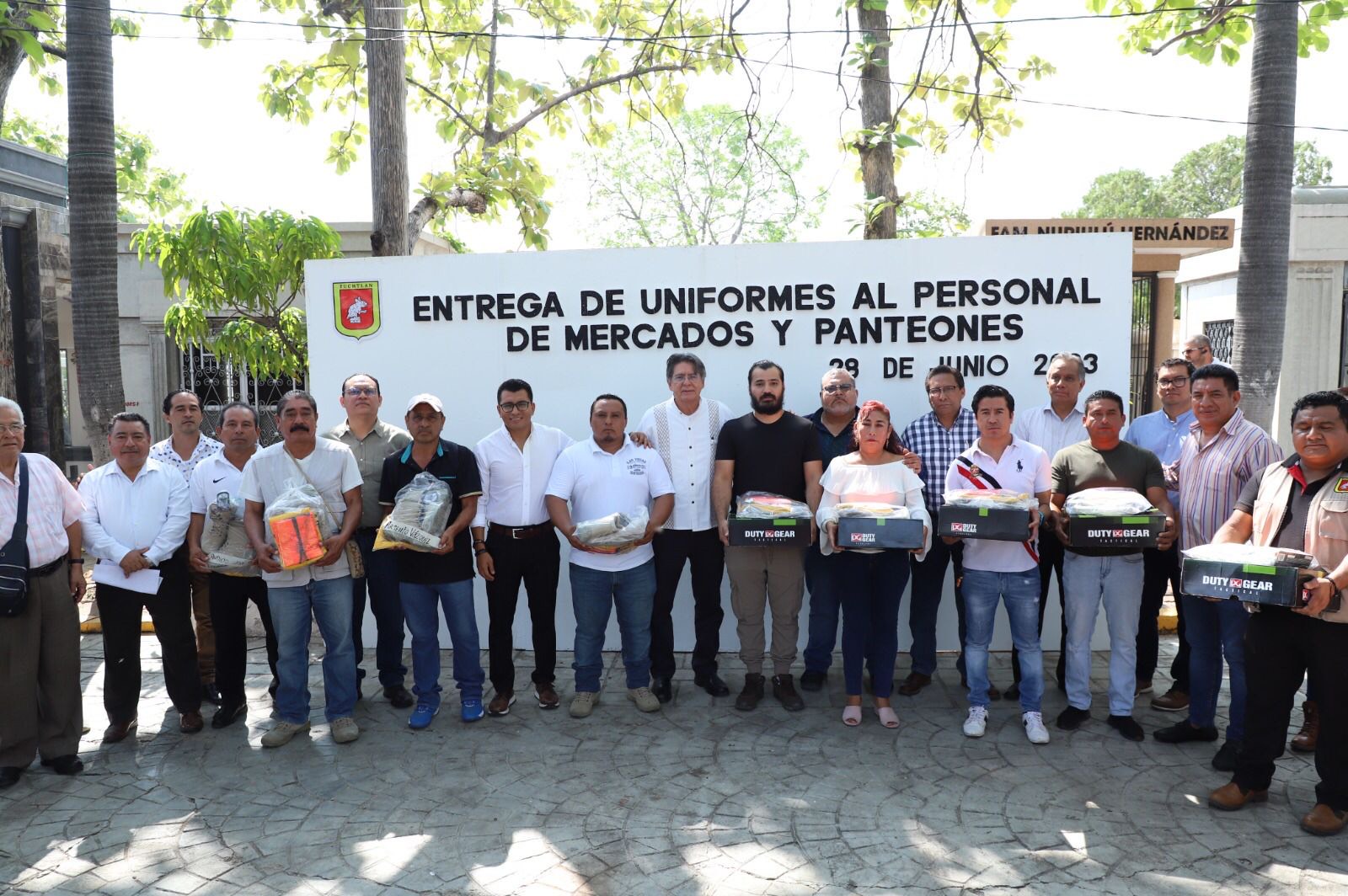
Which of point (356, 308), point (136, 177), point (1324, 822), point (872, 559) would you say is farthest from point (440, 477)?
point (136, 177)

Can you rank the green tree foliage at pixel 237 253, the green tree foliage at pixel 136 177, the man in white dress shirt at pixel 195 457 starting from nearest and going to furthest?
1. the man in white dress shirt at pixel 195 457
2. the green tree foliage at pixel 237 253
3. the green tree foliage at pixel 136 177

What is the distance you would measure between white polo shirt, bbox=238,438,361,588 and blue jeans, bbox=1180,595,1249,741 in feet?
13.4

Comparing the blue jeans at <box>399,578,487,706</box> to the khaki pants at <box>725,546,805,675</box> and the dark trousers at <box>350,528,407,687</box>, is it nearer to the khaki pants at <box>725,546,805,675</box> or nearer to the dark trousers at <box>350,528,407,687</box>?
the dark trousers at <box>350,528,407,687</box>

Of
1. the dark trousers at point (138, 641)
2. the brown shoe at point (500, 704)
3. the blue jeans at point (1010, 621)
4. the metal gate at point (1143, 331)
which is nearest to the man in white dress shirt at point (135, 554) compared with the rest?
the dark trousers at point (138, 641)

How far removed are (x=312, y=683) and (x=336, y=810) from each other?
1.91 metres

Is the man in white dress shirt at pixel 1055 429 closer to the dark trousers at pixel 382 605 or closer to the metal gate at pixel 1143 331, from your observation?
the dark trousers at pixel 382 605

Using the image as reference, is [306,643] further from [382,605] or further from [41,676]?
[41,676]

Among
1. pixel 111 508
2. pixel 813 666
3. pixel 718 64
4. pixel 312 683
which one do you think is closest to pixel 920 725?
pixel 813 666

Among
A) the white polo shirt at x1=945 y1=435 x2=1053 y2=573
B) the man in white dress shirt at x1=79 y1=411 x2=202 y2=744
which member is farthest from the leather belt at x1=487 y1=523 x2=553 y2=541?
the white polo shirt at x1=945 y1=435 x2=1053 y2=573

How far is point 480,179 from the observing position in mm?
9602

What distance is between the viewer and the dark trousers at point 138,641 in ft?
15.9

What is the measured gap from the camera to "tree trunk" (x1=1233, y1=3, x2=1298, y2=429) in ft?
21.2

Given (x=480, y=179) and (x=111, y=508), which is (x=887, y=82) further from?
(x=111, y=508)

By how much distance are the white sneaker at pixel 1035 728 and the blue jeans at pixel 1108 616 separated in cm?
24
